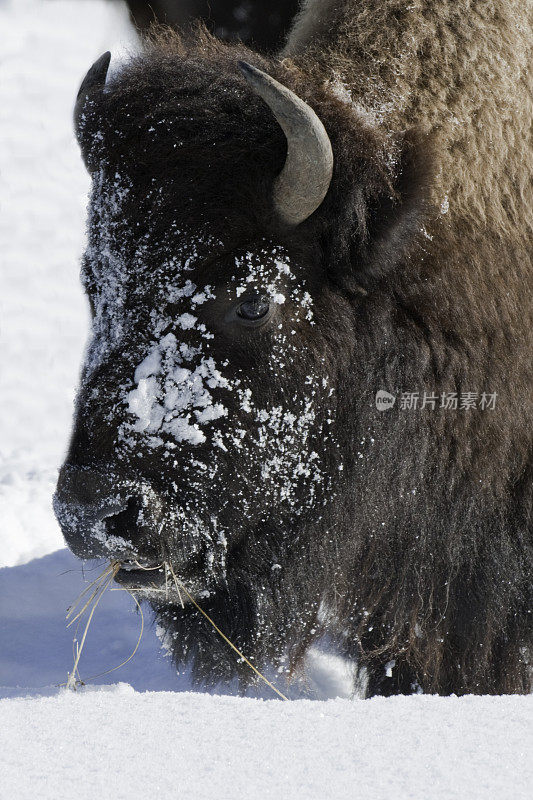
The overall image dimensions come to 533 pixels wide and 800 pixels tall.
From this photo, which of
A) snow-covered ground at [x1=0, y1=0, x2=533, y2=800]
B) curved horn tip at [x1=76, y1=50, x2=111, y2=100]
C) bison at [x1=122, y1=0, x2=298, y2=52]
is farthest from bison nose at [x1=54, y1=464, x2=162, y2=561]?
bison at [x1=122, y1=0, x2=298, y2=52]

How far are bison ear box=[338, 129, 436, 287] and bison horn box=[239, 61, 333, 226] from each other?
131 mm

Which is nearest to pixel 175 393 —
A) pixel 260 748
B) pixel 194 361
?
pixel 194 361

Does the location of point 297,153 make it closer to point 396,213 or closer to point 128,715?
point 396,213

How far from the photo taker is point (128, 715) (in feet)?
4.95

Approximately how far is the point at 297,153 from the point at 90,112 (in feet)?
2.12

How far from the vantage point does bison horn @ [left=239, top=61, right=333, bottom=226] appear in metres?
1.81

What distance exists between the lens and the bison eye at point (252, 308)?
199 cm

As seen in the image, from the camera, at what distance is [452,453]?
7.75 ft

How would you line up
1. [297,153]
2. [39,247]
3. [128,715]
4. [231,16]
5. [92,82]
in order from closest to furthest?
[128,715] → [297,153] → [92,82] → [231,16] → [39,247]

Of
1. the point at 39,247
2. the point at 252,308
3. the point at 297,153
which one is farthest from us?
the point at 39,247

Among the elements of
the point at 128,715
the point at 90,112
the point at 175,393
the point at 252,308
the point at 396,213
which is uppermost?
the point at 90,112

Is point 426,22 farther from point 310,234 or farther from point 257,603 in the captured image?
point 257,603

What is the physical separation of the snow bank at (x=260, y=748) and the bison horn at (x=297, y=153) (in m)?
1.15

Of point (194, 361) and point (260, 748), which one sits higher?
point (194, 361)
